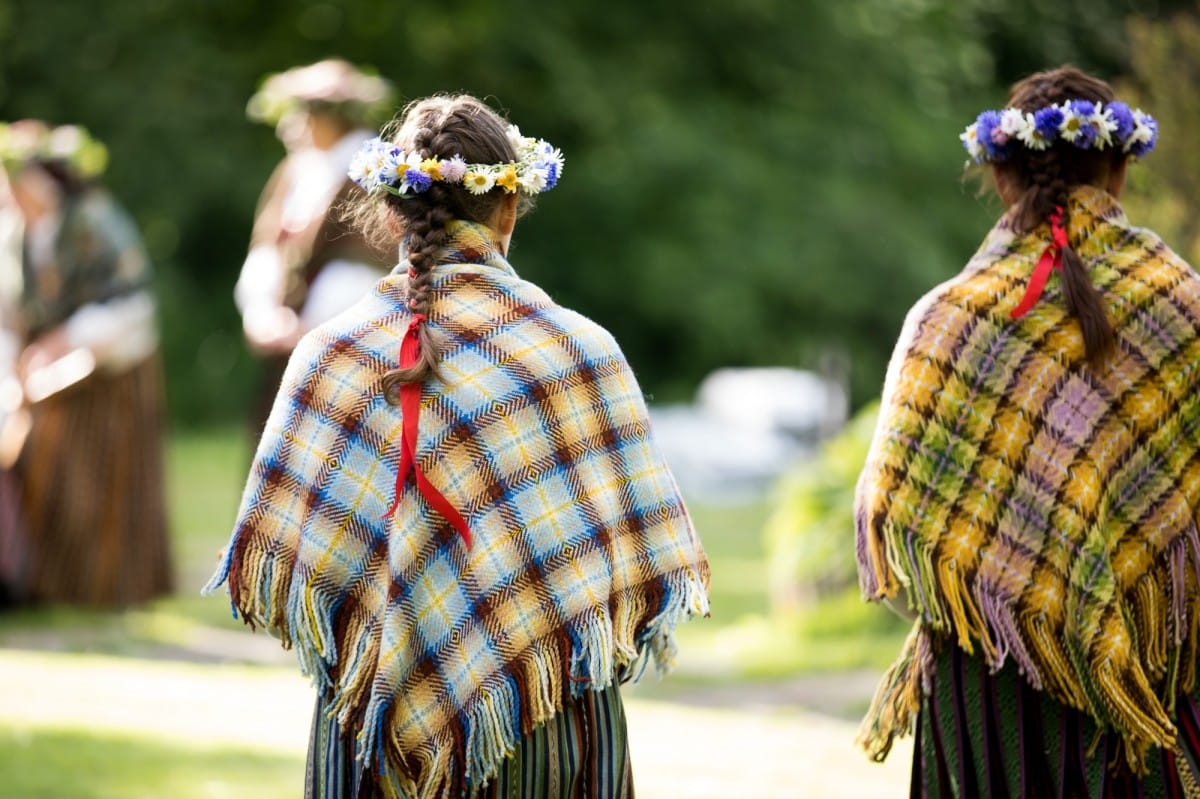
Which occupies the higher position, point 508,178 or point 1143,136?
point 1143,136

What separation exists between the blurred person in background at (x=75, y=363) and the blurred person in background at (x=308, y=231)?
1350 mm

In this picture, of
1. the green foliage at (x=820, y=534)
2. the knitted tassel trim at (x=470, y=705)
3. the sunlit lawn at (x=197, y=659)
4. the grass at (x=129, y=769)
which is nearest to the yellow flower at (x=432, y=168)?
the knitted tassel trim at (x=470, y=705)

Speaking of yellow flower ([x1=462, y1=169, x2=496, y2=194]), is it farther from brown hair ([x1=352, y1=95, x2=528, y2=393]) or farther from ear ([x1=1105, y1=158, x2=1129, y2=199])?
ear ([x1=1105, y1=158, x2=1129, y2=199])

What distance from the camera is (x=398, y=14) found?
2008cm

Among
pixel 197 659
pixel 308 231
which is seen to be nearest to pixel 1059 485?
pixel 308 231

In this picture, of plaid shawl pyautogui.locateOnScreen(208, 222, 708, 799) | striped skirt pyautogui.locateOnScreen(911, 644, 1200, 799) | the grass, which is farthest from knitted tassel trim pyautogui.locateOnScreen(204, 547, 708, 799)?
the grass

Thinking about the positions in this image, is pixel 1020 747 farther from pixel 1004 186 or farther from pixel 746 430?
pixel 746 430

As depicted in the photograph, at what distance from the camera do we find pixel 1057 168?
148 inches

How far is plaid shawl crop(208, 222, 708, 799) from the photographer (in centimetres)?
318

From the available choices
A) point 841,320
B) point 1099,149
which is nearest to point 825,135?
point 841,320

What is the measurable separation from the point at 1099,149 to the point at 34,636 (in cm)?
592

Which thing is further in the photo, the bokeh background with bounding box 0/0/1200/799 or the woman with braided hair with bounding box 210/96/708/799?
the bokeh background with bounding box 0/0/1200/799

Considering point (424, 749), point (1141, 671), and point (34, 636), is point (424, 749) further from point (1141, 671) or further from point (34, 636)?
point (34, 636)

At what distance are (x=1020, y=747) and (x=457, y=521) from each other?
1334 millimetres
